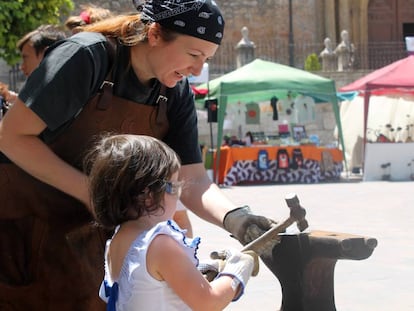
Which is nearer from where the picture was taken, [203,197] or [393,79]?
[203,197]

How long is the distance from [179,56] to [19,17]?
34.5ft

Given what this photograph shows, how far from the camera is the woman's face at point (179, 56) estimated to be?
9.39 feet

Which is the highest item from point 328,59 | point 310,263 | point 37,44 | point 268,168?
point 328,59

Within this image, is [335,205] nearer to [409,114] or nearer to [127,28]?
[409,114]

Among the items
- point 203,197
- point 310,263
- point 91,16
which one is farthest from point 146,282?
point 91,16

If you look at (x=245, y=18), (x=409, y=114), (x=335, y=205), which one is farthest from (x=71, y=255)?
(x=245, y=18)

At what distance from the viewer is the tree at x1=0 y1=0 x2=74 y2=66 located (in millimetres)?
12836

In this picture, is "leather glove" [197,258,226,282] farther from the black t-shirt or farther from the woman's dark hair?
the black t-shirt

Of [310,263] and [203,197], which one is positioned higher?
[203,197]

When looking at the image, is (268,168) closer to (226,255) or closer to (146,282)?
(226,255)

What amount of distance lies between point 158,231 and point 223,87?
15.0m

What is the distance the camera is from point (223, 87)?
17.3 metres

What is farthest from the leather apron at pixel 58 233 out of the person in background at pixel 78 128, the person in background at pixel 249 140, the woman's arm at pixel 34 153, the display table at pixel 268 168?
the person in background at pixel 249 140

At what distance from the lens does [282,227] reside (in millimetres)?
2902
